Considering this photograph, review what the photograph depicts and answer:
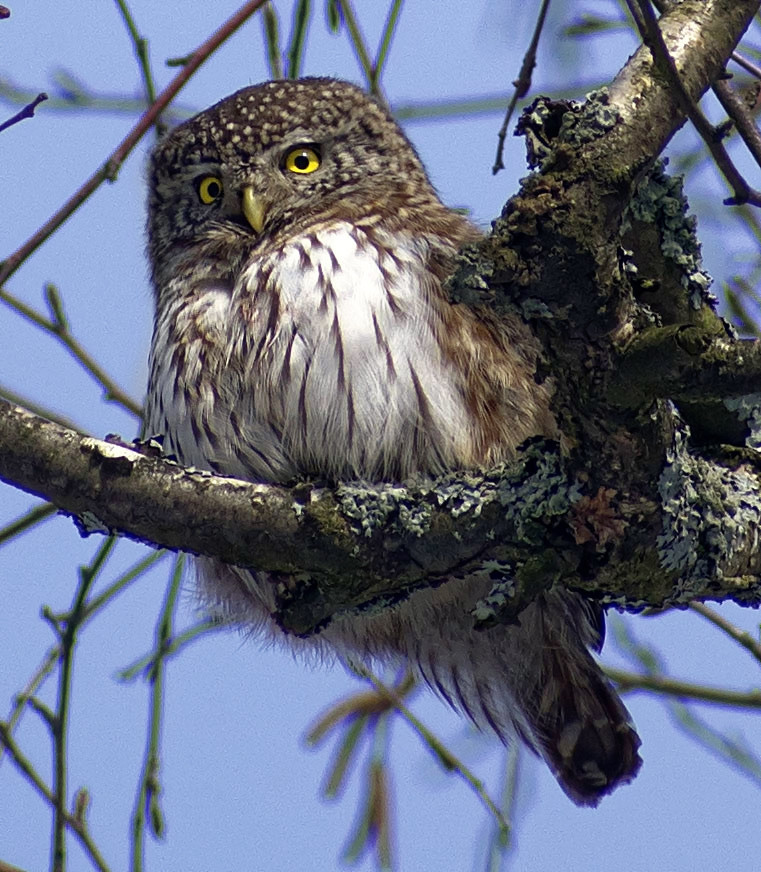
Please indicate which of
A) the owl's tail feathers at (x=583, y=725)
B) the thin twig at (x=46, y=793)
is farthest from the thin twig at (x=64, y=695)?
the owl's tail feathers at (x=583, y=725)

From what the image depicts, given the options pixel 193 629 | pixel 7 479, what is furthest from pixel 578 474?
pixel 193 629

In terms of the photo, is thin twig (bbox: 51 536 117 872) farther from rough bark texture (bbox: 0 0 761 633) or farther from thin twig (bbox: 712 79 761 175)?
thin twig (bbox: 712 79 761 175)

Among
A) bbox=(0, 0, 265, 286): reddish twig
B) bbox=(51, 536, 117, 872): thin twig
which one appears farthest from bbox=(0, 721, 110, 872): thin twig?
bbox=(0, 0, 265, 286): reddish twig

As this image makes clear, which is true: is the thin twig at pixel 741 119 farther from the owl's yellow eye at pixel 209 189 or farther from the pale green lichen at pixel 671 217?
the owl's yellow eye at pixel 209 189

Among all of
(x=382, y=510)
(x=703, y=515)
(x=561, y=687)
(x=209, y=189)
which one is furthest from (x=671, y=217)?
(x=209, y=189)

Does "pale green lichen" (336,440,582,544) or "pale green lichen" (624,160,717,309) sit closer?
"pale green lichen" (624,160,717,309)
